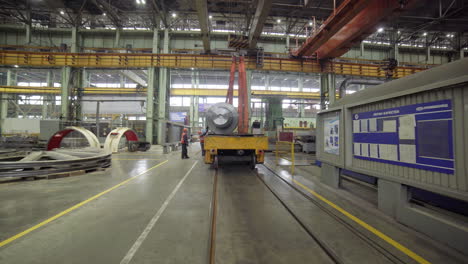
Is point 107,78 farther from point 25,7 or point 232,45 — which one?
point 232,45

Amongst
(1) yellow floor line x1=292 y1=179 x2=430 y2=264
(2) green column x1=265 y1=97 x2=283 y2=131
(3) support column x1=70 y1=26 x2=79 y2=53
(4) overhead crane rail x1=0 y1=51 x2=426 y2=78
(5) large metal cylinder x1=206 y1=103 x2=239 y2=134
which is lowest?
(1) yellow floor line x1=292 y1=179 x2=430 y2=264

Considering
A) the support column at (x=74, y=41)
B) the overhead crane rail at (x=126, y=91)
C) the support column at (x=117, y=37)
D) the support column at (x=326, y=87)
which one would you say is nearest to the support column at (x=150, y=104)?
the support column at (x=117, y=37)

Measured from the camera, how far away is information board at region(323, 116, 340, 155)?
412cm

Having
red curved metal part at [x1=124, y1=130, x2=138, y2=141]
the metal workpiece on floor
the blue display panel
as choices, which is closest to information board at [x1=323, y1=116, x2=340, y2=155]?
the blue display panel

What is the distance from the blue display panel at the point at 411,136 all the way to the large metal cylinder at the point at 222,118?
14.5 feet

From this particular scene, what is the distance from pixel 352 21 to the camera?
8.72 metres

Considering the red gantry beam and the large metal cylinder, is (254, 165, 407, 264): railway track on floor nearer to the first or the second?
the large metal cylinder

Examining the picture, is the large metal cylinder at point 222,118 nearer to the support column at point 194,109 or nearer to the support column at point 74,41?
the support column at point 74,41

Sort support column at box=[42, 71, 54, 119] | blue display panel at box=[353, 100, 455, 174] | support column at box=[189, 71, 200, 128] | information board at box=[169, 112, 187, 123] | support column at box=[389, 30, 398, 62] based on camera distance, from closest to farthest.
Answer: blue display panel at box=[353, 100, 455, 174] → support column at box=[389, 30, 398, 62] → support column at box=[42, 71, 54, 119] → support column at box=[189, 71, 200, 128] → information board at box=[169, 112, 187, 123]

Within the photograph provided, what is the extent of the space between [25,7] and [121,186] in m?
22.3

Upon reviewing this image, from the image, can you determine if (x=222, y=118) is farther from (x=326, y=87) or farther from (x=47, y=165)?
(x=326, y=87)

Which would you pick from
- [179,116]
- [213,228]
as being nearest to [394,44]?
[213,228]

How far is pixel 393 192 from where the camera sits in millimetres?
2730

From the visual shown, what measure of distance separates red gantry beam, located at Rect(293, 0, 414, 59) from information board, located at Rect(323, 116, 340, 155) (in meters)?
6.61
